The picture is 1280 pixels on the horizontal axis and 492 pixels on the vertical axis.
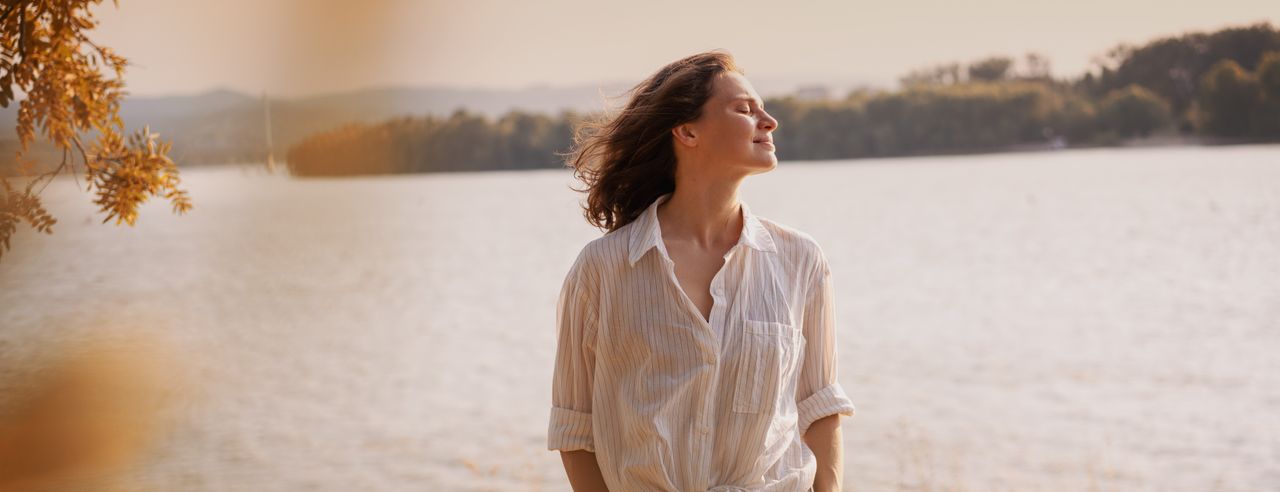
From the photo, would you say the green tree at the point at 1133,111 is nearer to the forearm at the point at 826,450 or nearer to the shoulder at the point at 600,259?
the forearm at the point at 826,450

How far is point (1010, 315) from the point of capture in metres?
27.8

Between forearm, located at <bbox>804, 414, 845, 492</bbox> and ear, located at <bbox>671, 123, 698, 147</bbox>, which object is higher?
ear, located at <bbox>671, 123, 698, 147</bbox>

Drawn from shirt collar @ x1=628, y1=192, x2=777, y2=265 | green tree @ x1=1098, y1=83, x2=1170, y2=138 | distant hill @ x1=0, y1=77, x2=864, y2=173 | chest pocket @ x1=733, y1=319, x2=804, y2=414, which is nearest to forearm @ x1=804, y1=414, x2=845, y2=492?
chest pocket @ x1=733, y1=319, x2=804, y2=414

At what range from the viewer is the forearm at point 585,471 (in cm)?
205

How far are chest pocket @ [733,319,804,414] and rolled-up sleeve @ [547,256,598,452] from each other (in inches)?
10.3

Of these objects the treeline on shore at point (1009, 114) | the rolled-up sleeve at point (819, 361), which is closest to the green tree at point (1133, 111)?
the treeline on shore at point (1009, 114)

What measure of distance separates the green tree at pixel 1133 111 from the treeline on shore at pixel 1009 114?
38 millimetres

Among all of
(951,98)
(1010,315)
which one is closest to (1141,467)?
(1010,315)

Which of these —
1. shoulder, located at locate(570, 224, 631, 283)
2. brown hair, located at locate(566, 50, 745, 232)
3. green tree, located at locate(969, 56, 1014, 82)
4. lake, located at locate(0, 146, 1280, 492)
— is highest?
green tree, located at locate(969, 56, 1014, 82)

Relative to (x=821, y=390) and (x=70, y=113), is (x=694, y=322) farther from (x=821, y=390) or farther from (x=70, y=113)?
(x=70, y=113)

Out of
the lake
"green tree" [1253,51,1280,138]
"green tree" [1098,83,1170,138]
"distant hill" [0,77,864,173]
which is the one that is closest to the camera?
"distant hill" [0,77,864,173]

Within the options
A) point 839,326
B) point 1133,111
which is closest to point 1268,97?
point 1133,111

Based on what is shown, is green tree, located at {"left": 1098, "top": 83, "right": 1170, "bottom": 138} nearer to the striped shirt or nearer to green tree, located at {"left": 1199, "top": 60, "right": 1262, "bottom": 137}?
green tree, located at {"left": 1199, "top": 60, "right": 1262, "bottom": 137}

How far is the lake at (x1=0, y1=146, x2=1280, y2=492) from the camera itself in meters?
14.2
